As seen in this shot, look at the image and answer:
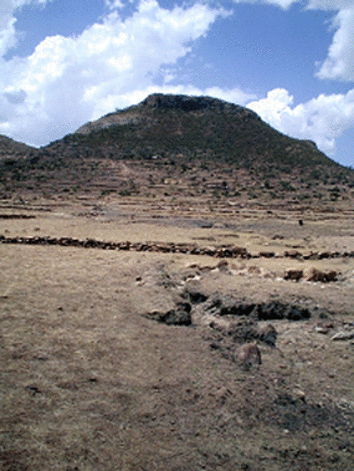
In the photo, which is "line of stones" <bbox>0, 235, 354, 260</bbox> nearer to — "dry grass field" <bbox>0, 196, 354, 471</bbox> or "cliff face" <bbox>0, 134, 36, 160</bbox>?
"dry grass field" <bbox>0, 196, 354, 471</bbox>

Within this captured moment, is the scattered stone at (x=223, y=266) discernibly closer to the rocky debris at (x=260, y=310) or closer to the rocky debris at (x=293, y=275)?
the rocky debris at (x=293, y=275)

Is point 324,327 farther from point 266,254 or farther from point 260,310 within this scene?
point 266,254

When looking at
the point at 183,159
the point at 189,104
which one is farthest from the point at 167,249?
the point at 189,104

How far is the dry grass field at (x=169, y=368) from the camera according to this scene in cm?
284

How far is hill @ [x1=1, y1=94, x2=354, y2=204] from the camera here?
31469 millimetres

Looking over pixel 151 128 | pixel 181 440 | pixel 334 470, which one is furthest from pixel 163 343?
pixel 151 128

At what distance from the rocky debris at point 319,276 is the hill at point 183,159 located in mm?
21565

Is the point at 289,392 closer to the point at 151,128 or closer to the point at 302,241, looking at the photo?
the point at 302,241

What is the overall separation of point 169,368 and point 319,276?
4025 millimetres

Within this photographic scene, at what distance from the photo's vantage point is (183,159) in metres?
42.1

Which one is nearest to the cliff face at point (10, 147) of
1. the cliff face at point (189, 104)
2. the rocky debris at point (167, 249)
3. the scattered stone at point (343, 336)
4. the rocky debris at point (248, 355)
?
the cliff face at point (189, 104)

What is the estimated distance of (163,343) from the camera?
436 cm

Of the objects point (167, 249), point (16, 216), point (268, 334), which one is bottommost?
point (268, 334)

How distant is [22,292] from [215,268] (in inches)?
139
